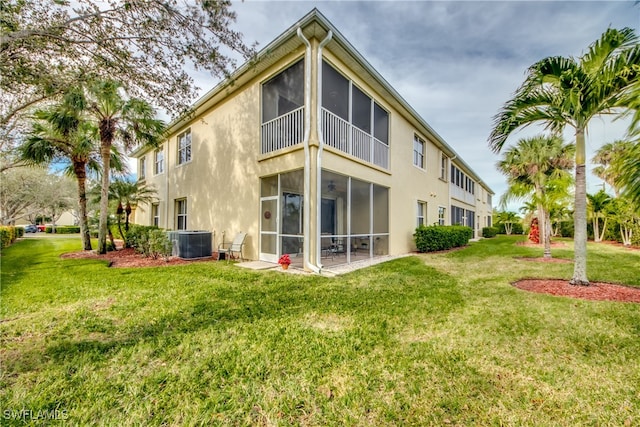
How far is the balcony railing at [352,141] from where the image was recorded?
26.9 feet

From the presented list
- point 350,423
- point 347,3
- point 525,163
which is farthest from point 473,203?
point 350,423

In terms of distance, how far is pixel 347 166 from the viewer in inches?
346

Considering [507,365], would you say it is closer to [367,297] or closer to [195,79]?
[367,297]

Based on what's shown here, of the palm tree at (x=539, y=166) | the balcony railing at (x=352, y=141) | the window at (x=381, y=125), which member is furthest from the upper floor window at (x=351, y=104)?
the palm tree at (x=539, y=166)

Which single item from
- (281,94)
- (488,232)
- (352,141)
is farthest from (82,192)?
(488,232)

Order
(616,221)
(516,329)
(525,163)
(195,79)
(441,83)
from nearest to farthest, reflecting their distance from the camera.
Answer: (516,329)
(195,79)
(441,83)
(525,163)
(616,221)

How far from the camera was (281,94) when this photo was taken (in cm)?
941

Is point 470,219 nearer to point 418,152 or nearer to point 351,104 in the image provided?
point 418,152

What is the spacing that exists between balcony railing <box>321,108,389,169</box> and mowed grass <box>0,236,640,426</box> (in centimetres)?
487

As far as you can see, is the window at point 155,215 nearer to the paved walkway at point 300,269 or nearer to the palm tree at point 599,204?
the paved walkway at point 300,269

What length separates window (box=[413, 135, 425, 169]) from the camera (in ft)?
45.6

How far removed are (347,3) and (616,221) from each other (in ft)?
71.8

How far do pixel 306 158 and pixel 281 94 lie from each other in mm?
3425

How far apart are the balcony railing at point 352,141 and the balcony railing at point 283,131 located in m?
0.74
